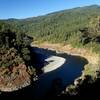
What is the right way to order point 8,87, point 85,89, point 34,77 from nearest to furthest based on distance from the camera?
point 85,89 < point 8,87 < point 34,77

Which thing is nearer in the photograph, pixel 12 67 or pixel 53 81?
pixel 53 81

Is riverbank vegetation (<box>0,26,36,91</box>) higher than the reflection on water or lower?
higher

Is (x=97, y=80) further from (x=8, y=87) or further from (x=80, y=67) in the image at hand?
(x=80, y=67)

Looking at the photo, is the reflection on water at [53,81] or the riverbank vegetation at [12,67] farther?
the riverbank vegetation at [12,67]

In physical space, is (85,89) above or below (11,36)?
below

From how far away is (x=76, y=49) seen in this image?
153 m

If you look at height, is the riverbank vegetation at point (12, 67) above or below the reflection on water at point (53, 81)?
above

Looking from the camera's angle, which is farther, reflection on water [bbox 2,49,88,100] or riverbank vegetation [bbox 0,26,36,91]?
riverbank vegetation [bbox 0,26,36,91]

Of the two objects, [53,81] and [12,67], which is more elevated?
[12,67]

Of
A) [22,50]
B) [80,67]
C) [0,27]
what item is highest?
[0,27]

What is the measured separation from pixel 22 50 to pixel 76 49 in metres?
54.1

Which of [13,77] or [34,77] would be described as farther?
[34,77]

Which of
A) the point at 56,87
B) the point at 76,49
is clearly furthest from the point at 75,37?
the point at 56,87

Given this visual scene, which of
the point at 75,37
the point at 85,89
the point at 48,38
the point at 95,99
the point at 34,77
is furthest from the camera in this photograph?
the point at 48,38
